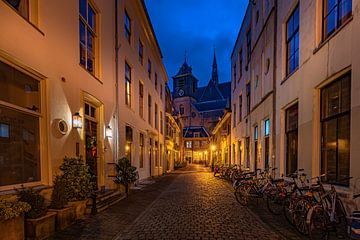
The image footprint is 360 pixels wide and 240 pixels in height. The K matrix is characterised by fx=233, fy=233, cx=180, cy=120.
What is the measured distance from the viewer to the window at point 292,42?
26.9 feet

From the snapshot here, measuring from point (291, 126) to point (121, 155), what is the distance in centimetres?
722

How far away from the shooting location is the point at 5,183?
178 inches

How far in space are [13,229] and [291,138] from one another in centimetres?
839

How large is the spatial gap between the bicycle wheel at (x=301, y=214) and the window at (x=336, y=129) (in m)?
1.17

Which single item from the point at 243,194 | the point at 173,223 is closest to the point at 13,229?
the point at 173,223

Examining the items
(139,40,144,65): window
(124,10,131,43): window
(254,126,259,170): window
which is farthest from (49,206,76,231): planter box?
(139,40,144,65): window

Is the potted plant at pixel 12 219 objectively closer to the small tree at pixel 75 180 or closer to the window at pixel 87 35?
the small tree at pixel 75 180

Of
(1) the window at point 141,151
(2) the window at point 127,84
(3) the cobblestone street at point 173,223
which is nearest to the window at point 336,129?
(3) the cobblestone street at point 173,223

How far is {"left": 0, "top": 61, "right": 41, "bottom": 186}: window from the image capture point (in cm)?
459

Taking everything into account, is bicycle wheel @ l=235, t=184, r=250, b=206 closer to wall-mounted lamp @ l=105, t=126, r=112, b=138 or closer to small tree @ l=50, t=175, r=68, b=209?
wall-mounted lamp @ l=105, t=126, r=112, b=138

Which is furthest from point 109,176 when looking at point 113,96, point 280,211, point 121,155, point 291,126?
point 291,126

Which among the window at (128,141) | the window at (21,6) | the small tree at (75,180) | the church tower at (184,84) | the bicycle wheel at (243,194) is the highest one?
the church tower at (184,84)

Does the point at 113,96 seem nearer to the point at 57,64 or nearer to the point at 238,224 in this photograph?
the point at 57,64

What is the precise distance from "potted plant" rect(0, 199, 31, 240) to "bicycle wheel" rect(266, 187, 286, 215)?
6072 mm
